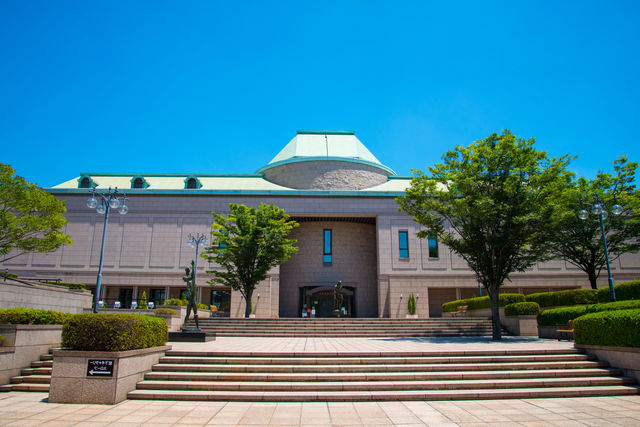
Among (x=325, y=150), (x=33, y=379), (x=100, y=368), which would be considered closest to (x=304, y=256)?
(x=325, y=150)

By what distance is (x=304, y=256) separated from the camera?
36.1 m

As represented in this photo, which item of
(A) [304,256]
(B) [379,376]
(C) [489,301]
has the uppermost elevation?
(A) [304,256]

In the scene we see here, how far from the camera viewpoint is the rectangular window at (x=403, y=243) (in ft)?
113

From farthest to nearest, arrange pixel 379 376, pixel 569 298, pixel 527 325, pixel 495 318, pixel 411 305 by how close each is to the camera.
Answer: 1. pixel 411 305
2. pixel 569 298
3. pixel 527 325
4. pixel 495 318
5. pixel 379 376

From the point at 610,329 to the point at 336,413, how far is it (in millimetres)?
7817

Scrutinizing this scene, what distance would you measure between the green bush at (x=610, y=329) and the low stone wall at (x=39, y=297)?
1988 centimetres

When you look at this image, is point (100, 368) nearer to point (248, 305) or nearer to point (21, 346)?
point (21, 346)

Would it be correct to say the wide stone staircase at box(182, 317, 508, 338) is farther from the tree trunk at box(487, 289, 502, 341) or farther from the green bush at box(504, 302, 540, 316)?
the tree trunk at box(487, 289, 502, 341)

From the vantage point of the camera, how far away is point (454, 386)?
9.35 meters

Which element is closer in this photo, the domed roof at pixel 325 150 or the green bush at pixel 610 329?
the green bush at pixel 610 329

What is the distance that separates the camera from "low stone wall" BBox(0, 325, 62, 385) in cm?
1005

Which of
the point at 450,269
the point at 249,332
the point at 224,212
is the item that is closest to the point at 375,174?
the point at 450,269

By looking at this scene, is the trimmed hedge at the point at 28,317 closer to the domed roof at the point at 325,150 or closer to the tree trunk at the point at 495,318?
the tree trunk at the point at 495,318

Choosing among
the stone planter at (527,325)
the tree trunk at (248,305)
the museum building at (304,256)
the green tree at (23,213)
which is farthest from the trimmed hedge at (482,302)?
the green tree at (23,213)
